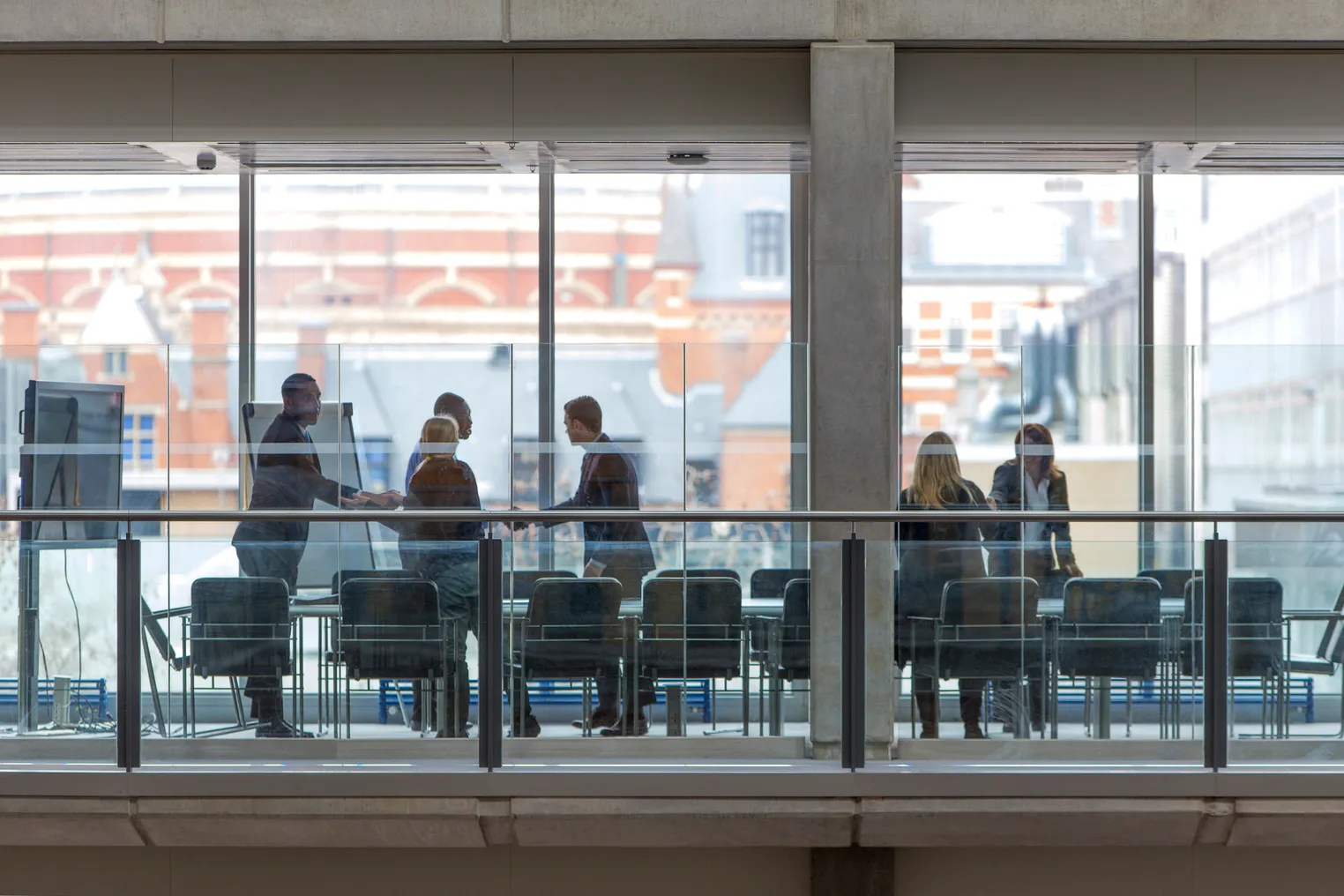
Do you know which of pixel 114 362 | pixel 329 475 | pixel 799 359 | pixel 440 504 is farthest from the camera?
pixel 114 362

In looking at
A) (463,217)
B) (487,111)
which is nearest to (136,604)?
(487,111)

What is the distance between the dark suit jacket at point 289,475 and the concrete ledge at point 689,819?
197 cm

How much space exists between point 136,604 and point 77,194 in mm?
5187

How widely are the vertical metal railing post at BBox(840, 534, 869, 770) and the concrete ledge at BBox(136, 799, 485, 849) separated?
1.61 m

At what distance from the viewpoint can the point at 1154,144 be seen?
24.6ft

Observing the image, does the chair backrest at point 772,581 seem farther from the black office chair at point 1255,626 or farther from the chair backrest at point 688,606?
the black office chair at point 1255,626

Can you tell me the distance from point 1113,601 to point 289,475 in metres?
3.93

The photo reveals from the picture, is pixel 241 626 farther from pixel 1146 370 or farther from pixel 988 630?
pixel 1146 370

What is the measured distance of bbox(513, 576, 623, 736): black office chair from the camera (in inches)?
207

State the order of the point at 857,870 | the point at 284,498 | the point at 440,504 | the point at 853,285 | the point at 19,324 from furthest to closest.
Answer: the point at 19,324 < the point at 853,285 < the point at 284,498 < the point at 440,504 < the point at 857,870

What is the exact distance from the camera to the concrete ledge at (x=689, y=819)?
5.24 meters

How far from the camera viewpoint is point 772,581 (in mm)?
5273

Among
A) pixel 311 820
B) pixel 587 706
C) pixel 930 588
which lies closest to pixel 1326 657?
pixel 930 588

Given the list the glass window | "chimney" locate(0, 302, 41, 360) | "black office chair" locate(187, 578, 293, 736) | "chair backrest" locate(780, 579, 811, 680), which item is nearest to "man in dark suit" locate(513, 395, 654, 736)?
"chair backrest" locate(780, 579, 811, 680)
